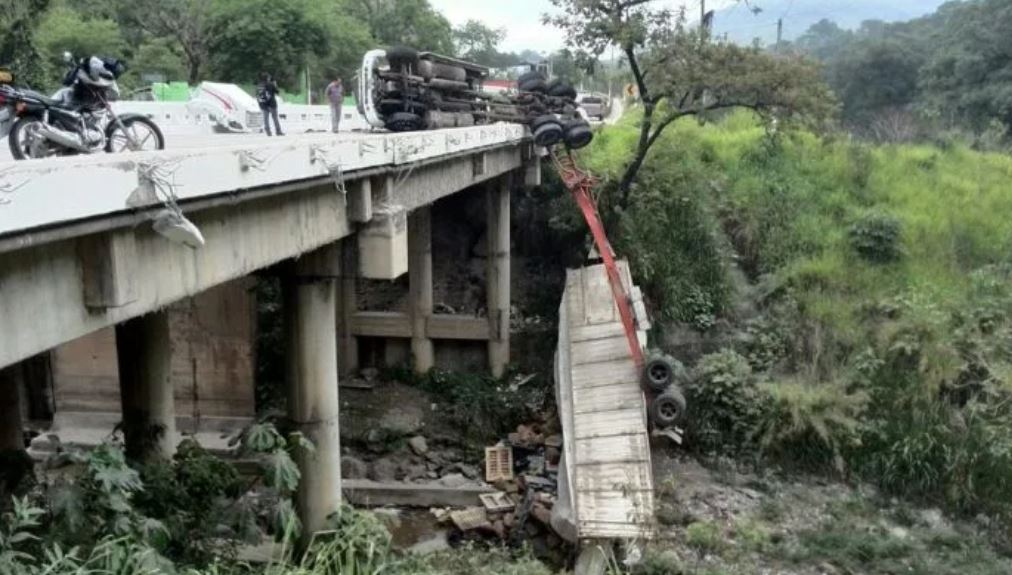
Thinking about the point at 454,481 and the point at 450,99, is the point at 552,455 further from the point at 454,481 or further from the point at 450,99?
the point at 450,99

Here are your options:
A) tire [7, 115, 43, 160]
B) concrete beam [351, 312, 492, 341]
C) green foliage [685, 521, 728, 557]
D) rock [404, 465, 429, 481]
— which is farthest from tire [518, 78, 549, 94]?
tire [7, 115, 43, 160]

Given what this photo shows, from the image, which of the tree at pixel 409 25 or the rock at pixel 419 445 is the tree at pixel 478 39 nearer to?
the tree at pixel 409 25

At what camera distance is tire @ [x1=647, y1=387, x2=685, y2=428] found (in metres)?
11.8

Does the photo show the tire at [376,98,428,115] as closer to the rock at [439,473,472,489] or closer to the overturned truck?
the overturned truck

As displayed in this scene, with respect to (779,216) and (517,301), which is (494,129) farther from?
(779,216)

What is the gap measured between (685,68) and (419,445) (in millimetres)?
8508

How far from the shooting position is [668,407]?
1183 cm

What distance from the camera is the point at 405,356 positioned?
17.2 metres

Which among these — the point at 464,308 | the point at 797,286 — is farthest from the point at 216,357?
the point at 797,286

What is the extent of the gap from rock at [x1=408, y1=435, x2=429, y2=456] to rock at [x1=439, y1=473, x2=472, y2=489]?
881 mm

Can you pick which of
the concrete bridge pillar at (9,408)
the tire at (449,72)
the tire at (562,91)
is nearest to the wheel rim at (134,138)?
the concrete bridge pillar at (9,408)

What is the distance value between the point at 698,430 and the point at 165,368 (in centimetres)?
860

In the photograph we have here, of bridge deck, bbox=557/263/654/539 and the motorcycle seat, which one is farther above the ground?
the motorcycle seat

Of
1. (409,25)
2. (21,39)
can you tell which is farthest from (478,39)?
(21,39)
